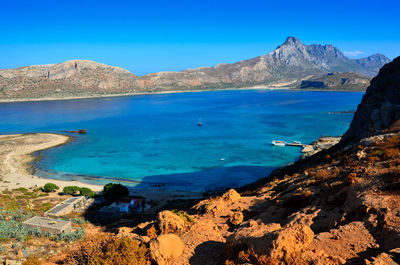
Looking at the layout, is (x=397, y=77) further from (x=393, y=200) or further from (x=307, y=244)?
(x=307, y=244)

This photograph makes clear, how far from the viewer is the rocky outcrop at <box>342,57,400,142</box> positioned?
27.3 meters

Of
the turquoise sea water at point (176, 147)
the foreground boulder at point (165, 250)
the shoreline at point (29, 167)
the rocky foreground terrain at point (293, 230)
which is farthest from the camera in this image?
the turquoise sea water at point (176, 147)

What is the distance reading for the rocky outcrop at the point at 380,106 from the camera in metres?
27.3

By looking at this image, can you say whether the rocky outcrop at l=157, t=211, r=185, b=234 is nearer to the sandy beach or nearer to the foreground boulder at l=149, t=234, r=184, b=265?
the foreground boulder at l=149, t=234, r=184, b=265

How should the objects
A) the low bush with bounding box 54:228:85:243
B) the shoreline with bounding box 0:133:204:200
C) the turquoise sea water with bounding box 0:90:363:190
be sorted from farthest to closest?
1. the turquoise sea water with bounding box 0:90:363:190
2. the shoreline with bounding box 0:133:204:200
3. the low bush with bounding box 54:228:85:243

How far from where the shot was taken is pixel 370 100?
30.8m

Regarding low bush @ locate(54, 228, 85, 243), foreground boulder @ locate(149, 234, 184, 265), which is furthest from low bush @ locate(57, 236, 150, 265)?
low bush @ locate(54, 228, 85, 243)

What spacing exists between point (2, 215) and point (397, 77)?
38472 mm

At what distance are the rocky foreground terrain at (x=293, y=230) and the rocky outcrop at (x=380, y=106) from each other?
15.7m

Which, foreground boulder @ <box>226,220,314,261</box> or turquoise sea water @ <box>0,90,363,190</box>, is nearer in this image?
foreground boulder @ <box>226,220,314,261</box>

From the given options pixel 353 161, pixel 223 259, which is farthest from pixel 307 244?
pixel 353 161

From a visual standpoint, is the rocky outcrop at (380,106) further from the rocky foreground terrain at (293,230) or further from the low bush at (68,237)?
the low bush at (68,237)

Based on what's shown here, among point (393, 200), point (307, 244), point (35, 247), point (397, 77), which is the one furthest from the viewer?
point (397, 77)

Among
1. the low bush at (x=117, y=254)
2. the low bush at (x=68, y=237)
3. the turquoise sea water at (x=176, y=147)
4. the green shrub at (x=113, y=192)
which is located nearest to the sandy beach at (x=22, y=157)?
the turquoise sea water at (x=176, y=147)
